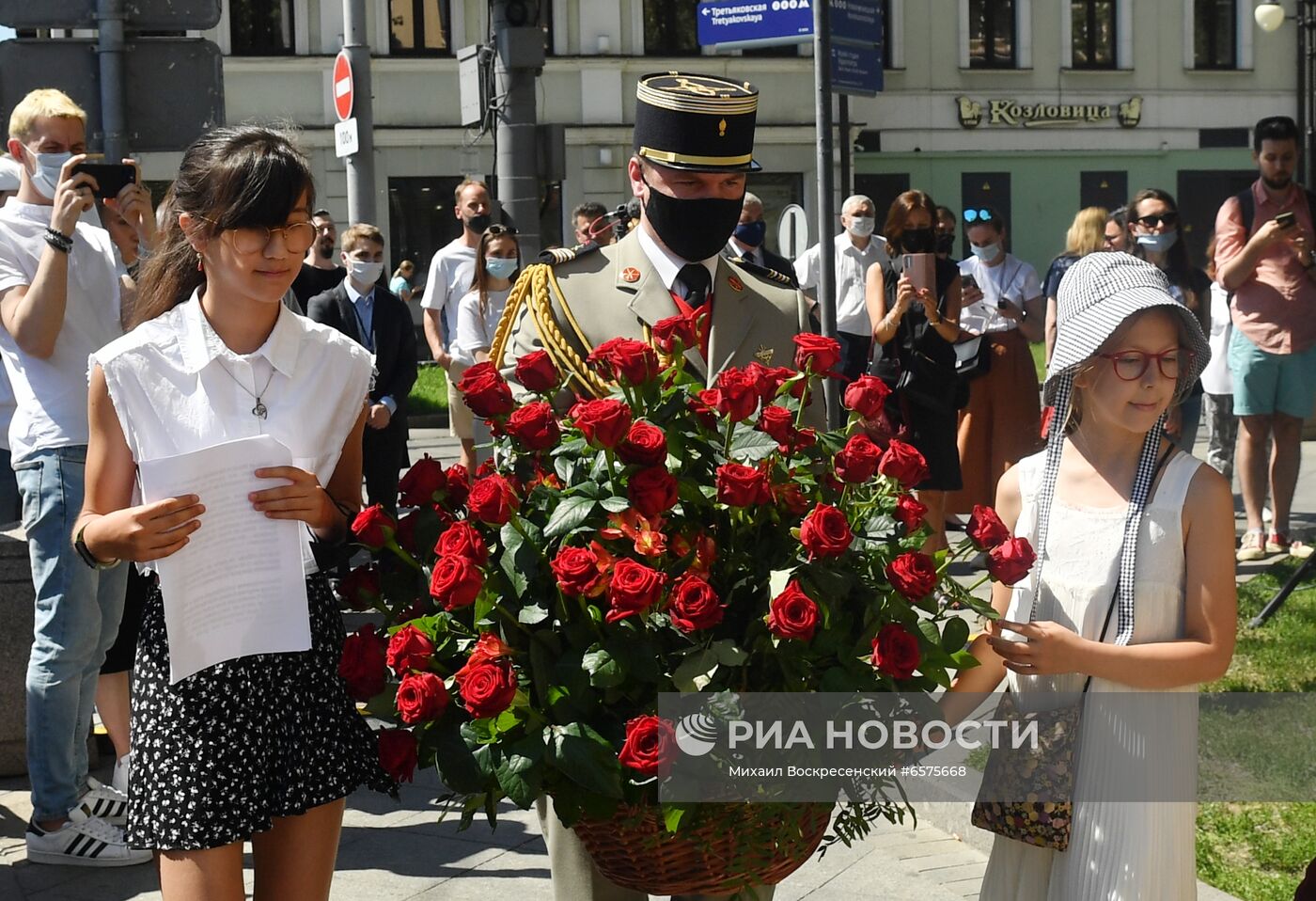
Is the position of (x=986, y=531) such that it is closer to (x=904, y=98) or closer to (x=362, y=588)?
(x=362, y=588)

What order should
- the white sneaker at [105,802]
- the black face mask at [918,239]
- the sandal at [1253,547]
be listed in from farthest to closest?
1. the sandal at [1253,547]
2. the black face mask at [918,239]
3. the white sneaker at [105,802]

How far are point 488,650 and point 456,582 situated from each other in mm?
115

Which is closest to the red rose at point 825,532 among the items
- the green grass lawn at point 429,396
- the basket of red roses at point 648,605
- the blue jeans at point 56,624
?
the basket of red roses at point 648,605

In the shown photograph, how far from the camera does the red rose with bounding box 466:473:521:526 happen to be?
259cm

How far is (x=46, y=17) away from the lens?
582cm

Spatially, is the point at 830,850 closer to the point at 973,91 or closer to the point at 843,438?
the point at 843,438

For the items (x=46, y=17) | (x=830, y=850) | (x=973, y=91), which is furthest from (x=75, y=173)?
(x=973, y=91)

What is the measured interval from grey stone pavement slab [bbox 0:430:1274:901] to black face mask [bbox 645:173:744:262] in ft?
6.04

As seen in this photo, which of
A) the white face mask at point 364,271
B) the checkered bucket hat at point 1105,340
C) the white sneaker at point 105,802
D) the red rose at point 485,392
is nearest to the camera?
the red rose at point 485,392

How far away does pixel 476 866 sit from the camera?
15.9 ft

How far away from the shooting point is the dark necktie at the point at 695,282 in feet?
11.4

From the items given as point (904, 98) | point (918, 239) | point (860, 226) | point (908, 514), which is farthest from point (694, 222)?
point (904, 98)

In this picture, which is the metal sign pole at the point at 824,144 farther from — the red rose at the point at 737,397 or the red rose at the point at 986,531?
the red rose at the point at 737,397

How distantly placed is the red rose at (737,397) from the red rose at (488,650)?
51 cm
